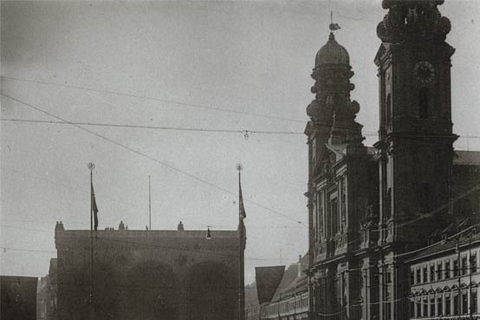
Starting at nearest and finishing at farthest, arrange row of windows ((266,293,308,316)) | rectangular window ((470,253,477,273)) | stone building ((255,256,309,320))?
rectangular window ((470,253,477,273)), stone building ((255,256,309,320)), row of windows ((266,293,308,316))

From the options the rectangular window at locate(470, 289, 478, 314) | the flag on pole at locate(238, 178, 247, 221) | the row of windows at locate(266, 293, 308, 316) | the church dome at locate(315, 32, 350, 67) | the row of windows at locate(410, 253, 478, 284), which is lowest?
the row of windows at locate(266, 293, 308, 316)

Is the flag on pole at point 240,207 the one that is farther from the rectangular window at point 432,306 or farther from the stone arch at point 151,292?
the stone arch at point 151,292

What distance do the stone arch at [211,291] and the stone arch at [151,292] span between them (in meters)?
1.62

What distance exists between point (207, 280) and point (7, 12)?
207 ft

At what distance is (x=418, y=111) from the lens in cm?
5931

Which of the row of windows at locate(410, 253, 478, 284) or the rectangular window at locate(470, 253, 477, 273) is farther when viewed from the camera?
the row of windows at locate(410, 253, 478, 284)

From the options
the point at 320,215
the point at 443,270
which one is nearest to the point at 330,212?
the point at 320,215

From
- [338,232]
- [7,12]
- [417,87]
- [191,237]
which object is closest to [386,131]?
[417,87]

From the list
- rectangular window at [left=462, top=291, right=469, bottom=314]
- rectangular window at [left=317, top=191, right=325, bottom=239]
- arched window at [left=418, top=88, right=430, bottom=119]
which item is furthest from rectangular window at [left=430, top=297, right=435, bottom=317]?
rectangular window at [left=317, top=191, right=325, bottom=239]

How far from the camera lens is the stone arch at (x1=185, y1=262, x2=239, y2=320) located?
8456 centimetres

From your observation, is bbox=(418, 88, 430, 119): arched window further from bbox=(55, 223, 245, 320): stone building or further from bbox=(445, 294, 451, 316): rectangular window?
bbox=(55, 223, 245, 320): stone building

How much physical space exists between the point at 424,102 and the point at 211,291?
34.9 meters

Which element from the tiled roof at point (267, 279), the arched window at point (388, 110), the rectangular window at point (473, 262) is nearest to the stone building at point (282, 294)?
the tiled roof at point (267, 279)

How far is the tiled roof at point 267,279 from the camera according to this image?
227 feet
